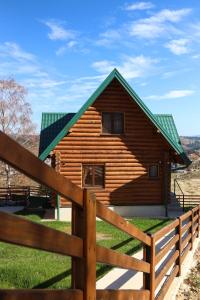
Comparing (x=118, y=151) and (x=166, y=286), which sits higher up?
(x=118, y=151)

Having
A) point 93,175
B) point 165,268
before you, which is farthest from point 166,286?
point 93,175

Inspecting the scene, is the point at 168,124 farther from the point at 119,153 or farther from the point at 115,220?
the point at 115,220

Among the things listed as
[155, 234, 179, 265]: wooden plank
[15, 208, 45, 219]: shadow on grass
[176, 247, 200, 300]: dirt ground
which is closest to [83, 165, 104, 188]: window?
[15, 208, 45, 219]: shadow on grass

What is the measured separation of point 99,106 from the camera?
2005 cm

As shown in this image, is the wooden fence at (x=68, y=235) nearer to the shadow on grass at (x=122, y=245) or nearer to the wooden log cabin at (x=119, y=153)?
the shadow on grass at (x=122, y=245)

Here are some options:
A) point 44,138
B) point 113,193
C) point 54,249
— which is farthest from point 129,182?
point 54,249

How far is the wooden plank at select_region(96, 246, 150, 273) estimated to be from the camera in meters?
3.56

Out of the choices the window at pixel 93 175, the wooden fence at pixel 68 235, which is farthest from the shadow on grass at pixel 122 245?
the wooden fence at pixel 68 235

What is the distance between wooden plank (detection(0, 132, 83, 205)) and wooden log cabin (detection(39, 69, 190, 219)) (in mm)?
16726

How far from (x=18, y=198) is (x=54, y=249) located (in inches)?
953

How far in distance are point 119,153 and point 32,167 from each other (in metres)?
18.1

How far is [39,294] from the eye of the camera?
8.50 ft

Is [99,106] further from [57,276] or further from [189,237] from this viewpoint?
[57,276]

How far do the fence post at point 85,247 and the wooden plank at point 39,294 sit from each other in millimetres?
85
